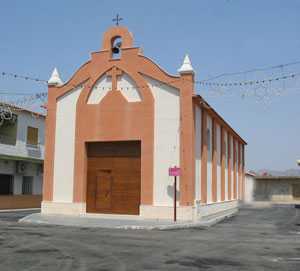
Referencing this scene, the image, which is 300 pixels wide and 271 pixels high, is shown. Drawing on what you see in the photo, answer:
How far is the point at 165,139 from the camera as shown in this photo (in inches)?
888

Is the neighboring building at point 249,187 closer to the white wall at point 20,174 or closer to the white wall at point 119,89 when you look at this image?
the white wall at point 20,174

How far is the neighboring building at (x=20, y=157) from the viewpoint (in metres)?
33.6

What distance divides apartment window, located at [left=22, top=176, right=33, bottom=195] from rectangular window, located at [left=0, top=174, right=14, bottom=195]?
155cm

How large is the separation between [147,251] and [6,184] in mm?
24900

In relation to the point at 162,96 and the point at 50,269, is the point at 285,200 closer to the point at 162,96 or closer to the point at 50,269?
the point at 162,96

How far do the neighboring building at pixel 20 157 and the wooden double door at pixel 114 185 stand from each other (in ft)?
35.0

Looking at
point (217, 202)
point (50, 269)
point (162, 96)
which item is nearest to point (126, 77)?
point (162, 96)

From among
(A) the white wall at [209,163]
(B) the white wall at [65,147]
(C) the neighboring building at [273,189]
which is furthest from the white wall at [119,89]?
(C) the neighboring building at [273,189]

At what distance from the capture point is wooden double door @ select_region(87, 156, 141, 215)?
23234mm

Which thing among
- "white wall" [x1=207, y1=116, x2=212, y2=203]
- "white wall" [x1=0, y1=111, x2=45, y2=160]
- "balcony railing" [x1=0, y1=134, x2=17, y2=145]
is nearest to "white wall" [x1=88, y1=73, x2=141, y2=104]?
"white wall" [x1=207, y1=116, x2=212, y2=203]

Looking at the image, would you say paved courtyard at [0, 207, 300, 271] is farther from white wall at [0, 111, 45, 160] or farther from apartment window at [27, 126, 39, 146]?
apartment window at [27, 126, 39, 146]

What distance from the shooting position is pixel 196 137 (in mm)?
23391

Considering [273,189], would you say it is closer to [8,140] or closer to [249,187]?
[249,187]

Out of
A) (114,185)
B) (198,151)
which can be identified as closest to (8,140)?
(114,185)
